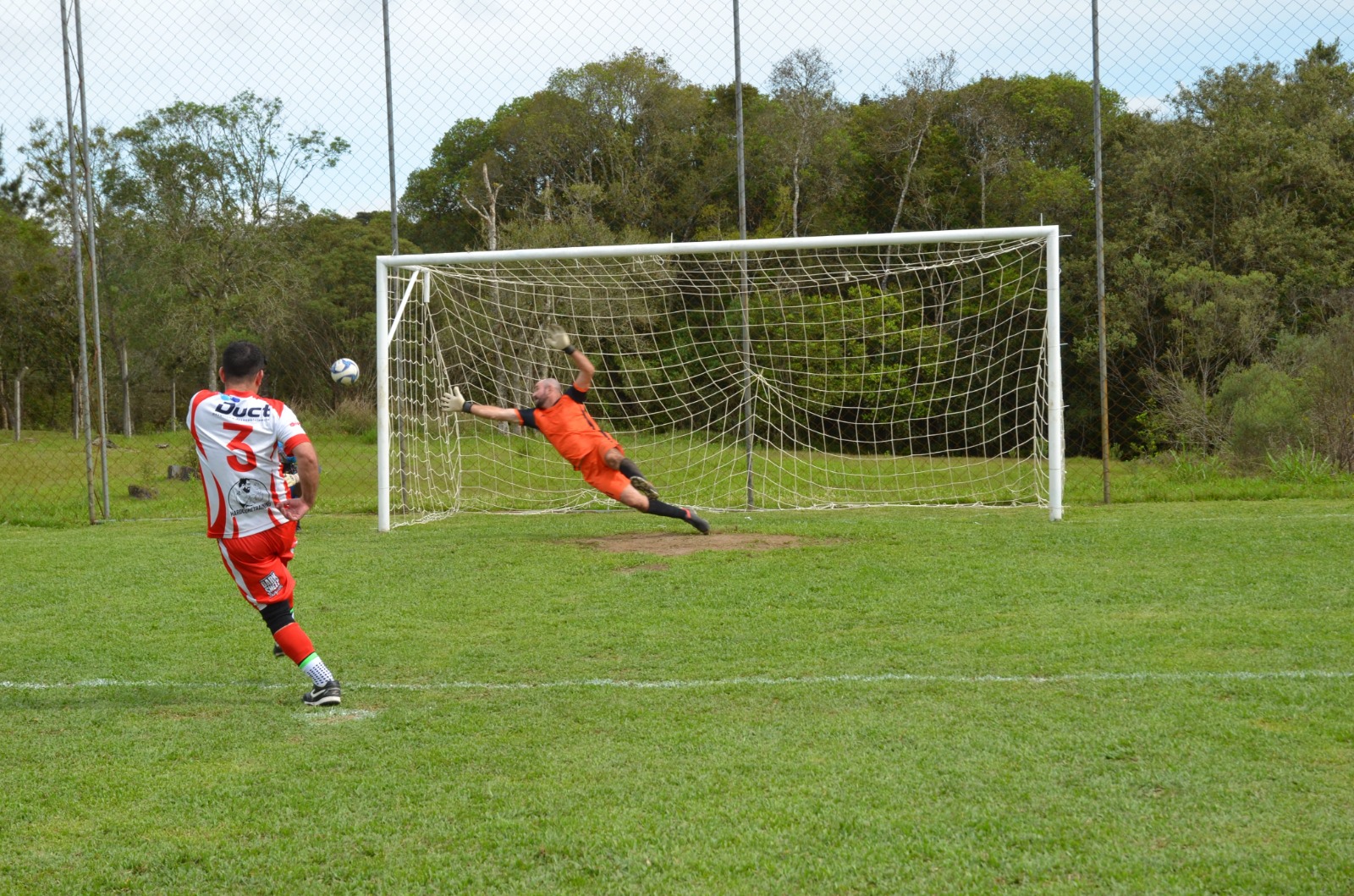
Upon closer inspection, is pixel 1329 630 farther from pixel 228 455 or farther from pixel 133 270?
pixel 133 270

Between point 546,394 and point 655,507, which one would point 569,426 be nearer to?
point 546,394

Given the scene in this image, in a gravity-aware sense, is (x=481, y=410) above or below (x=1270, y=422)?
above

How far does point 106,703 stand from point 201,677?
1.80 ft

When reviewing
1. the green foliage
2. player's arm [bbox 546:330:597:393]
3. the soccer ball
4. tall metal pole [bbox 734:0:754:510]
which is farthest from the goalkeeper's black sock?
the green foliage

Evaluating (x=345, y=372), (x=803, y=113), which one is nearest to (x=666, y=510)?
(x=345, y=372)

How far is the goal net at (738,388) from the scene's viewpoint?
13766 millimetres

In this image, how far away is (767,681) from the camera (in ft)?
18.7

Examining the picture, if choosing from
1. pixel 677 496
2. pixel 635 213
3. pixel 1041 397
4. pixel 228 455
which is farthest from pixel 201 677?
pixel 635 213

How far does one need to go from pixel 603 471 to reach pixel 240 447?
5248 millimetres

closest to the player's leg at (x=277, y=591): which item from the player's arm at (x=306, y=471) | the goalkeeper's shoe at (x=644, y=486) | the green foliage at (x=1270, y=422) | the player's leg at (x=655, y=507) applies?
the player's arm at (x=306, y=471)

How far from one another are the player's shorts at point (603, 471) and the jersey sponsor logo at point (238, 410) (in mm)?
5061

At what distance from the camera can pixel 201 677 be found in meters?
6.08

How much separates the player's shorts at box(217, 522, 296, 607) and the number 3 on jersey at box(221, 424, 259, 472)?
32cm

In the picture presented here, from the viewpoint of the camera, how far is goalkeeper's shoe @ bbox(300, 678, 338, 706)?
17.7ft
